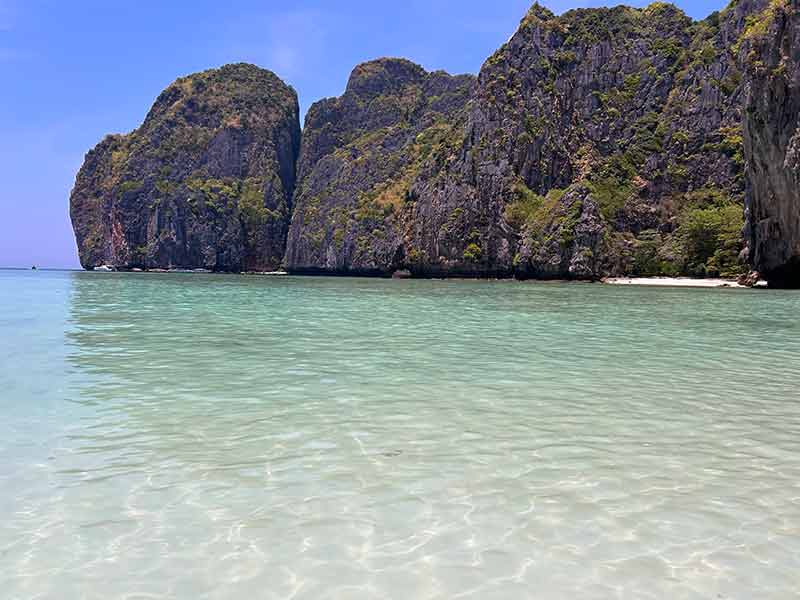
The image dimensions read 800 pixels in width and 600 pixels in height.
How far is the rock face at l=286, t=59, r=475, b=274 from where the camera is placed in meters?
142

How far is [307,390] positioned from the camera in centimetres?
1048

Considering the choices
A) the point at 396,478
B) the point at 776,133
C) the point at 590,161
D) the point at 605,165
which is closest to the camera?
the point at 396,478

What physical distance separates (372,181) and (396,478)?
16519 centimetres

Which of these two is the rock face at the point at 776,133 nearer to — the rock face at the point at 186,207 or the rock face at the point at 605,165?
the rock face at the point at 605,165

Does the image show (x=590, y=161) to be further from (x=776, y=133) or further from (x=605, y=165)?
(x=776, y=133)

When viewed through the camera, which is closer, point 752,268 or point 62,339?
point 62,339

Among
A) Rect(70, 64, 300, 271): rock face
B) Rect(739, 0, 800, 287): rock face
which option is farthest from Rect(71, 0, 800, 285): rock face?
Rect(70, 64, 300, 271): rock face

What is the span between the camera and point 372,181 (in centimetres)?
16750

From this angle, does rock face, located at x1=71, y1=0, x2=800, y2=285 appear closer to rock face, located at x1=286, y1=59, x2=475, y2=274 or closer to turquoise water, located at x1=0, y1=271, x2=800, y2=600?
rock face, located at x1=286, y1=59, x2=475, y2=274

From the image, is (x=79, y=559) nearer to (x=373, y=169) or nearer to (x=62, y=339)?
(x=62, y=339)

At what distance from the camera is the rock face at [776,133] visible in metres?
55.4

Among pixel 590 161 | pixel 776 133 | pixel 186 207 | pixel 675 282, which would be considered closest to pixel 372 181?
pixel 186 207

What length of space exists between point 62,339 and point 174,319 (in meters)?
6.87

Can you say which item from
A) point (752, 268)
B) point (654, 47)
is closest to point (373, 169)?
point (654, 47)
